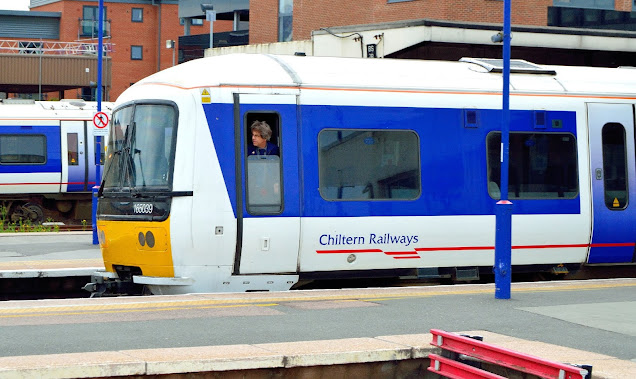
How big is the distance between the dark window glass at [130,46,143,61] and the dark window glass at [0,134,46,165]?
51.7 m

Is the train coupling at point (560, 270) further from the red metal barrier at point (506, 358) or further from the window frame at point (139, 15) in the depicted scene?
the window frame at point (139, 15)

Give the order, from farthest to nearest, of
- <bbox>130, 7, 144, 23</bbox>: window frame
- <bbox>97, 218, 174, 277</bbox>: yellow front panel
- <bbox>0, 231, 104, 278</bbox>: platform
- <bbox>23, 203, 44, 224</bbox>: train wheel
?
1. <bbox>130, 7, 144, 23</bbox>: window frame
2. <bbox>23, 203, 44, 224</bbox>: train wheel
3. <bbox>0, 231, 104, 278</bbox>: platform
4. <bbox>97, 218, 174, 277</bbox>: yellow front panel

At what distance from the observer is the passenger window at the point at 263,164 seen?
12.4 meters

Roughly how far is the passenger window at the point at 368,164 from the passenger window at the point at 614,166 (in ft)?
9.58

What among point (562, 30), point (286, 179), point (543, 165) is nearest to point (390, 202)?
point (286, 179)

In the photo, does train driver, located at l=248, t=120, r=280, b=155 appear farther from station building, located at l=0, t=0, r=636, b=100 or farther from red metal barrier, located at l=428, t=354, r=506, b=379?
station building, located at l=0, t=0, r=636, b=100

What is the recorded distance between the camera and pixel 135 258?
40.8ft

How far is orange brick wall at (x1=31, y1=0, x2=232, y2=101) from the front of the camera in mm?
79188

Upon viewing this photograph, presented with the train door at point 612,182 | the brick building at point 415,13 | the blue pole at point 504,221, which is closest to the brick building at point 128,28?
the brick building at point 415,13

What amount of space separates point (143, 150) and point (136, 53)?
69260mm

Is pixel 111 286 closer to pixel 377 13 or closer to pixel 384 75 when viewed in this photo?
pixel 384 75

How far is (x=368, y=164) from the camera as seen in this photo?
13055mm

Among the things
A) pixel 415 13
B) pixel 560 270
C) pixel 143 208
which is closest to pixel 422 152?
pixel 560 270

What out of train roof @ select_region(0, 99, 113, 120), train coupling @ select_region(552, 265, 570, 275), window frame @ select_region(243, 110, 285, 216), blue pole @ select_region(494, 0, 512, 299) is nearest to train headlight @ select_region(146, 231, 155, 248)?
window frame @ select_region(243, 110, 285, 216)
